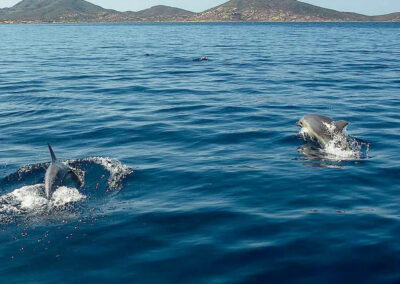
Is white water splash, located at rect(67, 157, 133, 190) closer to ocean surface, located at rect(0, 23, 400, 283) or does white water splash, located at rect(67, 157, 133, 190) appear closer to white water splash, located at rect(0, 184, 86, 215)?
ocean surface, located at rect(0, 23, 400, 283)

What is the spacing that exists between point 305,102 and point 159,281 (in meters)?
19.5

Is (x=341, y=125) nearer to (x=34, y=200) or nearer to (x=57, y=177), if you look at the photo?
(x=57, y=177)

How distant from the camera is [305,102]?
25938mm

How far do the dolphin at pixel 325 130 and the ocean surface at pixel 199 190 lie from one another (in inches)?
20.2

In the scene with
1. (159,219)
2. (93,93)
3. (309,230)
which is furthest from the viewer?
(93,93)

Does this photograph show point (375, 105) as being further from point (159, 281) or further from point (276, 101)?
point (159, 281)

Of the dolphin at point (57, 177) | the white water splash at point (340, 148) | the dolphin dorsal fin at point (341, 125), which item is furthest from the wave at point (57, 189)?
the dolphin dorsal fin at point (341, 125)

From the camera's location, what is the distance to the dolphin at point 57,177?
1266 cm

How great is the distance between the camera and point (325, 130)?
1736 centimetres

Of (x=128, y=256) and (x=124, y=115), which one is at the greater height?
(x=124, y=115)

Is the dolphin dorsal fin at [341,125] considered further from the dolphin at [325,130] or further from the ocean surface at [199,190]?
the ocean surface at [199,190]

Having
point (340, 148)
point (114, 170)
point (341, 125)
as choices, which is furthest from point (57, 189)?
point (341, 125)

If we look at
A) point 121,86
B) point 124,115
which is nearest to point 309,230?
point 124,115

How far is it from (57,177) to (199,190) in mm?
4283
